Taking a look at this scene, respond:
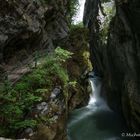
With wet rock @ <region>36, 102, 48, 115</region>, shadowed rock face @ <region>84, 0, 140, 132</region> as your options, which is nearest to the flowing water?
shadowed rock face @ <region>84, 0, 140, 132</region>

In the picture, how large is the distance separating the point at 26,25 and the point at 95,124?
9976 millimetres

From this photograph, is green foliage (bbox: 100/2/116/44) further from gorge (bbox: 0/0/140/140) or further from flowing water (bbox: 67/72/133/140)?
flowing water (bbox: 67/72/133/140)

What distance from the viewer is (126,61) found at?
61.6 feet

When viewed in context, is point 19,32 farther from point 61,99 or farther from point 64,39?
point 64,39

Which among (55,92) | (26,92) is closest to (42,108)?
(26,92)

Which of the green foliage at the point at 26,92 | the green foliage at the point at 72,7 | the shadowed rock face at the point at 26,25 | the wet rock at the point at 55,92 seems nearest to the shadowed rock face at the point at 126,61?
the green foliage at the point at 72,7

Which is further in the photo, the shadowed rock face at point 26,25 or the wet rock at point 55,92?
the shadowed rock face at point 26,25

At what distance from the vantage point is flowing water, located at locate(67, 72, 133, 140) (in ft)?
60.1

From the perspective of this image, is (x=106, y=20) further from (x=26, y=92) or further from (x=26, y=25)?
(x=26, y=92)

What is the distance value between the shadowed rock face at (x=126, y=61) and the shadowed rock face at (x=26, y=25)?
13.8 ft

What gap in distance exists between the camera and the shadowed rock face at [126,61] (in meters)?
16.9

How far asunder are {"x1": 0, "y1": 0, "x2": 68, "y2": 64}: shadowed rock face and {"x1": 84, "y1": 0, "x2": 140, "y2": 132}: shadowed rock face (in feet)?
13.8

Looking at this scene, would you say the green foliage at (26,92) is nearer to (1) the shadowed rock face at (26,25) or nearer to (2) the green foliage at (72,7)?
(1) the shadowed rock face at (26,25)

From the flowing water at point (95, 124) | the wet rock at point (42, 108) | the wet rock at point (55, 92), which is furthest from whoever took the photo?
the flowing water at point (95, 124)
